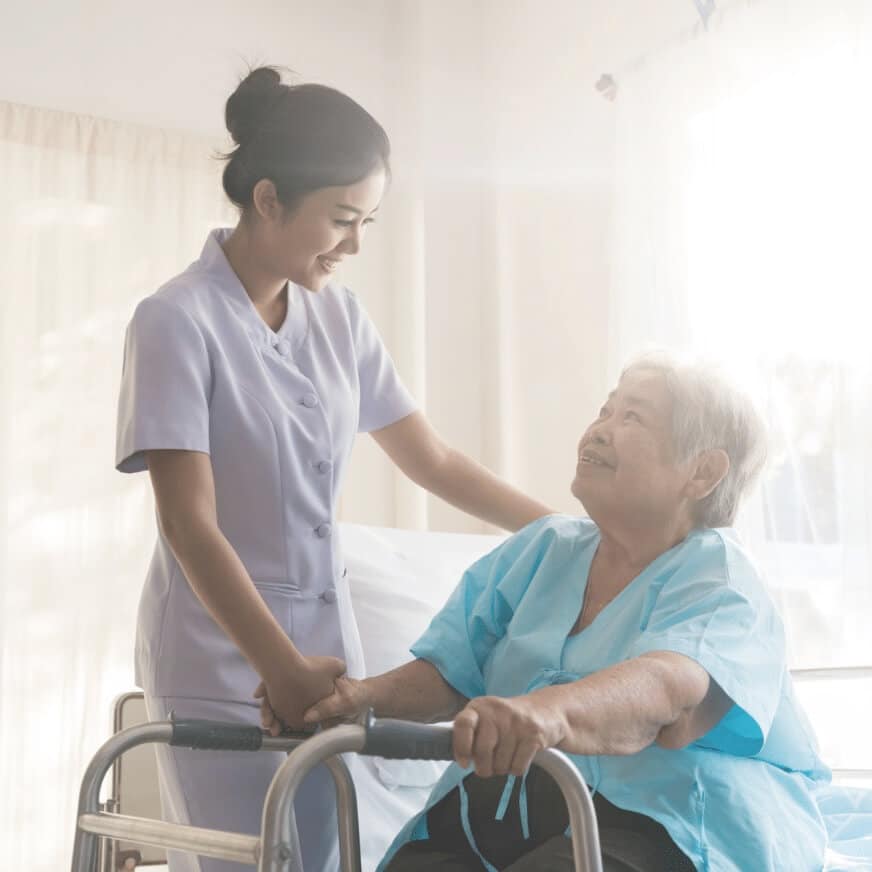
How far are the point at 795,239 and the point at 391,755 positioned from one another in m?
1.97

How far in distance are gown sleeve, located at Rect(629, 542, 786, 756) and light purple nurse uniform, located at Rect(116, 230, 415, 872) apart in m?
0.42

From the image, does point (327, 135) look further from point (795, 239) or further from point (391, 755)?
point (795, 239)

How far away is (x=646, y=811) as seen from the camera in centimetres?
127

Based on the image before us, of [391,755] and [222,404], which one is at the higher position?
[222,404]

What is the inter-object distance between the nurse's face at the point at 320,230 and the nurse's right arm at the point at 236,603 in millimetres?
329

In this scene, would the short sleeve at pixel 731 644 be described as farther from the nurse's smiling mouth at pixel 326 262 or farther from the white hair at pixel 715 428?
the nurse's smiling mouth at pixel 326 262

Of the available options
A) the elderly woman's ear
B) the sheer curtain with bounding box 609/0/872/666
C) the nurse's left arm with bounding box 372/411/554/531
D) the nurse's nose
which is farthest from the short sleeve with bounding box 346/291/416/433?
the sheer curtain with bounding box 609/0/872/666

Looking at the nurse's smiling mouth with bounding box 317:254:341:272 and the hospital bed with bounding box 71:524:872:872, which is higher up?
the nurse's smiling mouth with bounding box 317:254:341:272

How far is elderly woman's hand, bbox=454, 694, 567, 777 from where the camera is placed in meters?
0.99

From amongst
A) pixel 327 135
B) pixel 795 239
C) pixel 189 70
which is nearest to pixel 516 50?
pixel 189 70

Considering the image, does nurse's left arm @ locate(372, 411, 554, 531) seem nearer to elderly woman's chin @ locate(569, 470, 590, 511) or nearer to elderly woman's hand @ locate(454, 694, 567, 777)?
elderly woman's chin @ locate(569, 470, 590, 511)

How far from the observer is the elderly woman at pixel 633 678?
46.3 inches

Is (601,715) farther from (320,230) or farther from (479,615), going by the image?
(320,230)

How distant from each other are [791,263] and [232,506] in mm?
1666
